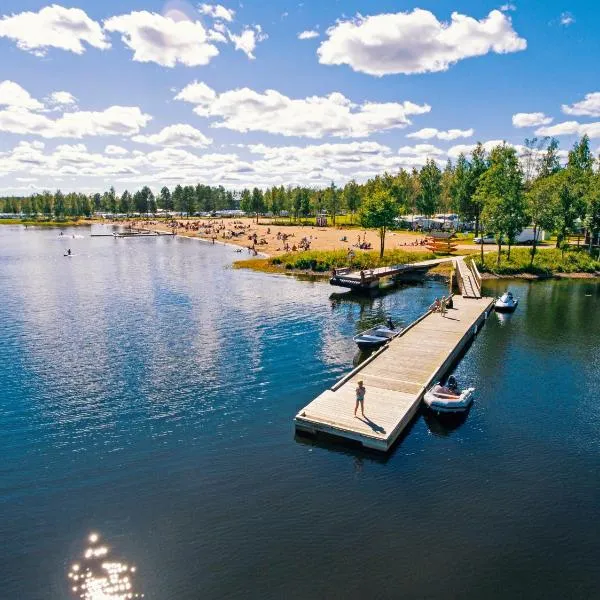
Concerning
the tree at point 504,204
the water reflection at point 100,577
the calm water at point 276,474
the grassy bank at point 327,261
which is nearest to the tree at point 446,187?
the tree at point 504,204

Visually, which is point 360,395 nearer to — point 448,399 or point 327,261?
point 448,399

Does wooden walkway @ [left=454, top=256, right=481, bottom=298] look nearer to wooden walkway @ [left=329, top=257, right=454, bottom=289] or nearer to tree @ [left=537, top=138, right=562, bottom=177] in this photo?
wooden walkway @ [left=329, top=257, right=454, bottom=289]

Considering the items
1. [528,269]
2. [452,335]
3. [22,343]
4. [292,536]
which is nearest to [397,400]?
[292,536]

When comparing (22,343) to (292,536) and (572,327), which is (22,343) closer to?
(292,536)

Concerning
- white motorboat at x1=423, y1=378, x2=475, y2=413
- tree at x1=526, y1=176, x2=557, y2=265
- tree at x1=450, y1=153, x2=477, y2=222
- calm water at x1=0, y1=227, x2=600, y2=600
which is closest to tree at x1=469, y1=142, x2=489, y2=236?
tree at x1=450, y1=153, x2=477, y2=222

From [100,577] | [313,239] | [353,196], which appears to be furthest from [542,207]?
[353,196]

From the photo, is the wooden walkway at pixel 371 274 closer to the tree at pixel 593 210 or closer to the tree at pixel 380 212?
the tree at pixel 380 212
